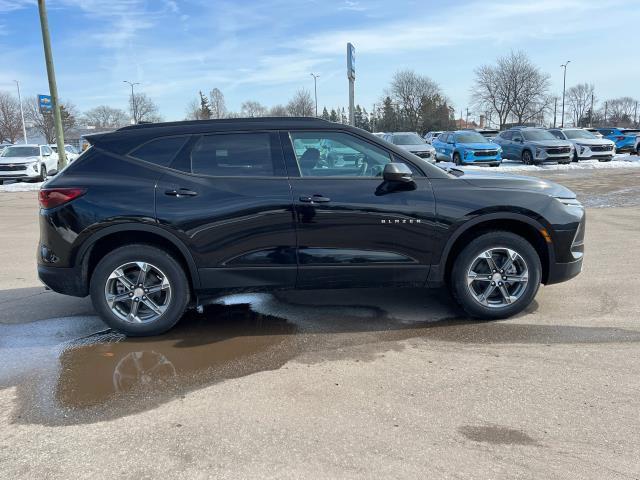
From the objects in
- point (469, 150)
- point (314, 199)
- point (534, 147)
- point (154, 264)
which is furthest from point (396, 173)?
point (534, 147)

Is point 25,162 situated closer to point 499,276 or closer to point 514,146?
point 514,146

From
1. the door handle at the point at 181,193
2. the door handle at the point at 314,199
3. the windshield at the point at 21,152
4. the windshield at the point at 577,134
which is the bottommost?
the door handle at the point at 314,199

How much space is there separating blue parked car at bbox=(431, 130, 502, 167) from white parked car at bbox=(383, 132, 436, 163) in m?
1.78

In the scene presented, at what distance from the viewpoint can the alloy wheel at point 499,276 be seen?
451 centimetres

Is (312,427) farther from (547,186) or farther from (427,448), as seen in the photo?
(547,186)

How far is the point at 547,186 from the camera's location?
465cm

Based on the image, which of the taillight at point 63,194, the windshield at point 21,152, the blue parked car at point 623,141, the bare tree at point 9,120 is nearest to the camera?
the taillight at point 63,194

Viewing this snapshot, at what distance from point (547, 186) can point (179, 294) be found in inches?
135

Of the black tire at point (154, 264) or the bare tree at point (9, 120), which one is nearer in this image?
the black tire at point (154, 264)

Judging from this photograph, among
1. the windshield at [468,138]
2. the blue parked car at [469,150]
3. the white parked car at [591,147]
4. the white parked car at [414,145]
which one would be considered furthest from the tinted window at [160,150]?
the white parked car at [591,147]

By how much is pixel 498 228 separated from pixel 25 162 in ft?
74.9

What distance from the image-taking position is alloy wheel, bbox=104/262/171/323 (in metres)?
4.32

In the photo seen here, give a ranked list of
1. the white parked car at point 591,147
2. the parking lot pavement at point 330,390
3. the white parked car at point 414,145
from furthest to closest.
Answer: the white parked car at point 591,147
the white parked car at point 414,145
the parking lot pavement at point 330,390

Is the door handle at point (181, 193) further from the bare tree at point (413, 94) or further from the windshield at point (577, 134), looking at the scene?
the bare tree at point (413, 94)
